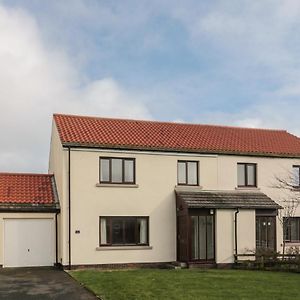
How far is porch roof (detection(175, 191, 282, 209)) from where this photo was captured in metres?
25.9

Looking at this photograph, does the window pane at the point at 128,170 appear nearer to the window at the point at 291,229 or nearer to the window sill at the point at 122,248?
the window sill at the point at 122,248

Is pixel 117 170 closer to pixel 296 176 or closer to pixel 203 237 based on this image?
pixel 203 237

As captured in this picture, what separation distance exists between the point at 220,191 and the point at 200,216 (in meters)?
2.34

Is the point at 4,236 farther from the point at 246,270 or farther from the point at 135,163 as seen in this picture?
the point at 246,270

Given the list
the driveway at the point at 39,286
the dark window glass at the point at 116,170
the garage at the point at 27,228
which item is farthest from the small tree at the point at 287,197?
the driveway at the point at 39,286

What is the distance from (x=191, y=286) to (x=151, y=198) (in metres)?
9.61

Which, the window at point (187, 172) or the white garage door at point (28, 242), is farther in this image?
the window at point (187, 172)

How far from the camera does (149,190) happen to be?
2652 cm

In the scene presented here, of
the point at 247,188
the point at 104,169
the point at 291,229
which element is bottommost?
→ the point at 291,229

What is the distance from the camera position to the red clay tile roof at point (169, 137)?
86.2 ft

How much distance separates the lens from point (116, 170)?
26141 mm

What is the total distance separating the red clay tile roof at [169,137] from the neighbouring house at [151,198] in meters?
0.06

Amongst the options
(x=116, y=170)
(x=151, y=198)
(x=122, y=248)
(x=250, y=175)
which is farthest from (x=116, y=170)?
(x=250, y=175)

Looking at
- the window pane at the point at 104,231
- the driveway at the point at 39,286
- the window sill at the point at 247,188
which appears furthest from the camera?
the window sill at the point at 247,188
